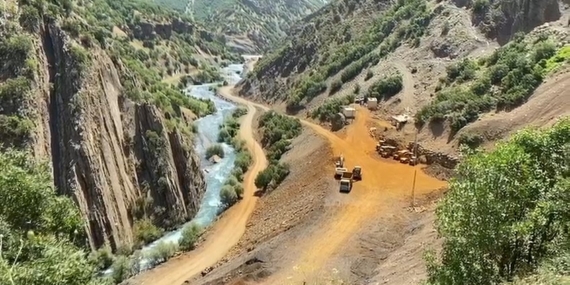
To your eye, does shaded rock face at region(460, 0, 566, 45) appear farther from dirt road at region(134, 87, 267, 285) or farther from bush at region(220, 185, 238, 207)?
bush at region(220, 185, 238, 207)

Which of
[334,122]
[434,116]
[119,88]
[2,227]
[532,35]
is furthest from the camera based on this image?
[334,122]

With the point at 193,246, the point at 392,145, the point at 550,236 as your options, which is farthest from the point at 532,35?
the point at 550,236

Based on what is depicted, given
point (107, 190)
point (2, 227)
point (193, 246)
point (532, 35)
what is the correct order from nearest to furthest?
1. point (2, 227)
2. point (107, 190)
3. point (193, 246)
4. point (532, 35)

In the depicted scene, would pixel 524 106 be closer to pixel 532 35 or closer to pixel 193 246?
pixel 532 35

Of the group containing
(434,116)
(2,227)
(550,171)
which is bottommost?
(434,116)

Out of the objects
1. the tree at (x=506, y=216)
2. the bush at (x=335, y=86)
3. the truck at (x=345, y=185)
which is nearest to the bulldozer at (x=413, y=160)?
the truck at (x=345, y=185)

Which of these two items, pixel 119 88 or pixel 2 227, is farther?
pixel 119 88

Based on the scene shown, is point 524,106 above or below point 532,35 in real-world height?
below
